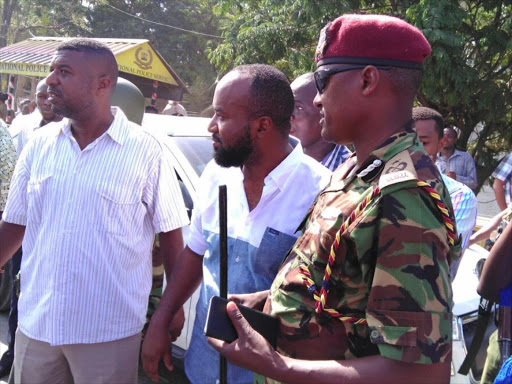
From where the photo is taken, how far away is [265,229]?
6.73 feet

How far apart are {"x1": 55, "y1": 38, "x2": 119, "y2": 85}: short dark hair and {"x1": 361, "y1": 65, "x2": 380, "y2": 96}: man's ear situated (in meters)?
1.57

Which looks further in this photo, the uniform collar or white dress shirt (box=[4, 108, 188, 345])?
white dress shirt (box=[4, 108, 188, 345])

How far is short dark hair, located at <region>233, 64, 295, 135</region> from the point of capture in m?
2.15

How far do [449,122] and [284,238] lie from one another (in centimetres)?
666

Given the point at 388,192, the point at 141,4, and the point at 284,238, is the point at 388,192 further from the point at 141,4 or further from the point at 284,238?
the point at 141,4

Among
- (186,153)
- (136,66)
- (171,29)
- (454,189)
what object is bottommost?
(171,29)

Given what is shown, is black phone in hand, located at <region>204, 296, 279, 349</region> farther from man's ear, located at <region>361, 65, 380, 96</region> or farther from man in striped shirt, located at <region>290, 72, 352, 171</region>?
man in striped shirt, located at <region>290, 72, 352, 171</region>

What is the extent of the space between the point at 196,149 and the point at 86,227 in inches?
80.2

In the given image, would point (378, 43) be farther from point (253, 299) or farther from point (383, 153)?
point (253, 299)

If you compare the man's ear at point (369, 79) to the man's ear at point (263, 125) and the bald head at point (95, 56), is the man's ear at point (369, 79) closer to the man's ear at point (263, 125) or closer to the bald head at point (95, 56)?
the man's ear at point (263, 125)

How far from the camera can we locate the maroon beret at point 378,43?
1447 mm

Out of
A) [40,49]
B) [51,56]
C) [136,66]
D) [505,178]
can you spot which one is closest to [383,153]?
[505,178]

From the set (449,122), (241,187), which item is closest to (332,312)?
(241,187)

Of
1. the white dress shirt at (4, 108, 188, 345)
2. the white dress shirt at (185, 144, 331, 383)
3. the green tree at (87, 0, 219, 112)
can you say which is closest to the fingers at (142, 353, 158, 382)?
the white dress shirt at (185, 144, 331, 383)
